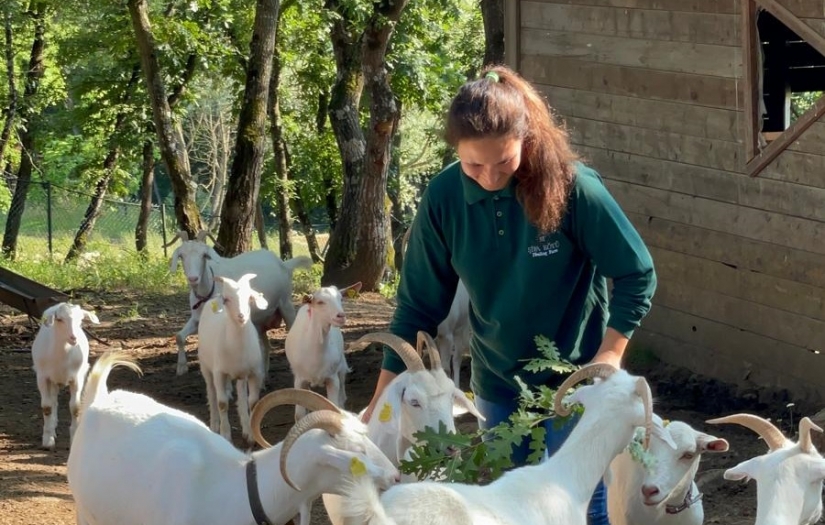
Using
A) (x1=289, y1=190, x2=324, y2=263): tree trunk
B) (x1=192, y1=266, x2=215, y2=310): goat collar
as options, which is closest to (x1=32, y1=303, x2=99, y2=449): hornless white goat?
(x1=192, y1=266, x2=215, y2=310): goat collar

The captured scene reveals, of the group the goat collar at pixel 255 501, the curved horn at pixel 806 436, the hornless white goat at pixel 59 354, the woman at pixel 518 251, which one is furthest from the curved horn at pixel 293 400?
the hornless white goat at pixel 59 354

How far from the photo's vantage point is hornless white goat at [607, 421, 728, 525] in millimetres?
4477

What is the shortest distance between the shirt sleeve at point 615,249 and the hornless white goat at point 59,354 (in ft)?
17.2

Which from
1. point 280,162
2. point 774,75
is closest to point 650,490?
point 774,75

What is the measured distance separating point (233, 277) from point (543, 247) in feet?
22.8

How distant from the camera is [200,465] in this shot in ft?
14.7

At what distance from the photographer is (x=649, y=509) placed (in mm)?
4844

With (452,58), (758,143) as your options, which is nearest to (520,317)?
(758,143)

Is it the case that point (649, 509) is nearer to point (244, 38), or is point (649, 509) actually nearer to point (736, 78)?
point (736, 78)

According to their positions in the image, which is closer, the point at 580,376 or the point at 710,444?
the point at 580,376

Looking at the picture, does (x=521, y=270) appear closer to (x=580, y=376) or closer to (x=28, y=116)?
(x=580, y=376)

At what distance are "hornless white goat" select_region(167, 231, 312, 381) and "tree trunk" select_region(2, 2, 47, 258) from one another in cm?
1142

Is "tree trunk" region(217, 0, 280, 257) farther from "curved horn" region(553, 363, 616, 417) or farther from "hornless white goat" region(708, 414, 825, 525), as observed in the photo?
"curved horn" region(553, 363, 616, 417)

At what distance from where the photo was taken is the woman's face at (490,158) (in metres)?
3.39
